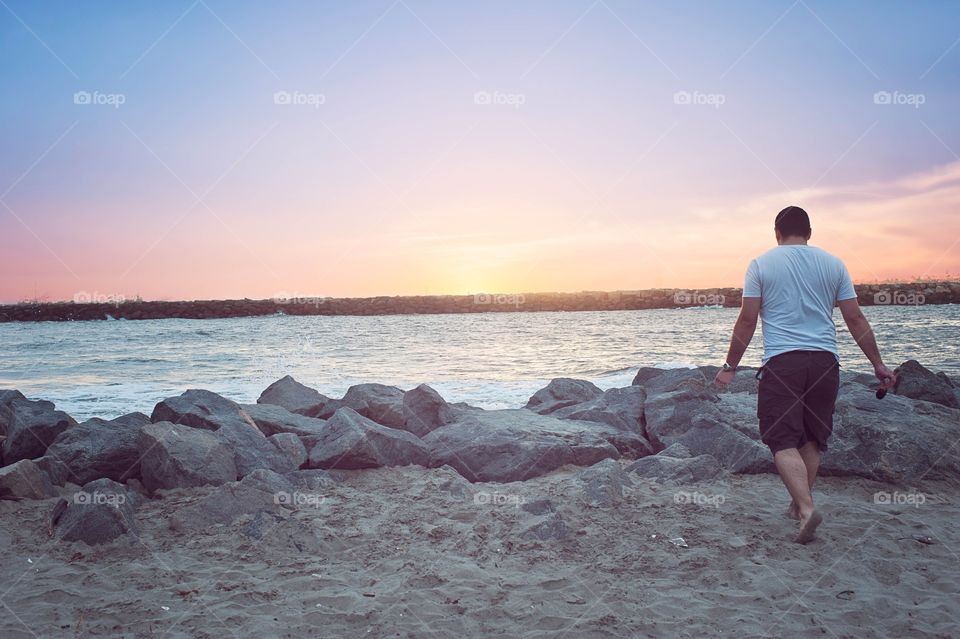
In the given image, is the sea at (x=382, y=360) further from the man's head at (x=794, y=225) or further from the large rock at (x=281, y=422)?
the man's head at (x=794, y=225)

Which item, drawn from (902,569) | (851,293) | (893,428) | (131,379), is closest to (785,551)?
(902,569)

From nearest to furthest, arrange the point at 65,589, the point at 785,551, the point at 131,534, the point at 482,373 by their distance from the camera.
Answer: the point at 65,589
the point at 785,551
the point at 131,534
the point at 482,373

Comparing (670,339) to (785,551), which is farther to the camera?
(670,339)

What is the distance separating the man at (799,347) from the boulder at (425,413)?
4.19 metres

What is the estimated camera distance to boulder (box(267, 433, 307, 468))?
620 centimetres

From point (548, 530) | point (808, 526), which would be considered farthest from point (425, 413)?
point (808, 526)

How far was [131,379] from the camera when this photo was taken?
1691 cm

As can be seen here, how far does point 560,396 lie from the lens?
32.2ft

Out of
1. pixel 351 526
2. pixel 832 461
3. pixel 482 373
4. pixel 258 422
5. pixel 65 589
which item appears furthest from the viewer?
pixel 482 373

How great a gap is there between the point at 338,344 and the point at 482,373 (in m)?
12.0

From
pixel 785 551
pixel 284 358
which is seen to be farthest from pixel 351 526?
pixel 284 358

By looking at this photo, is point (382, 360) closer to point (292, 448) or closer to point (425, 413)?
point (425, 413)

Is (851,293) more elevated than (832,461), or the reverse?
(851,293)

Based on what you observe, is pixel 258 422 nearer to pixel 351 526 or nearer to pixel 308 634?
pixel 351 526
